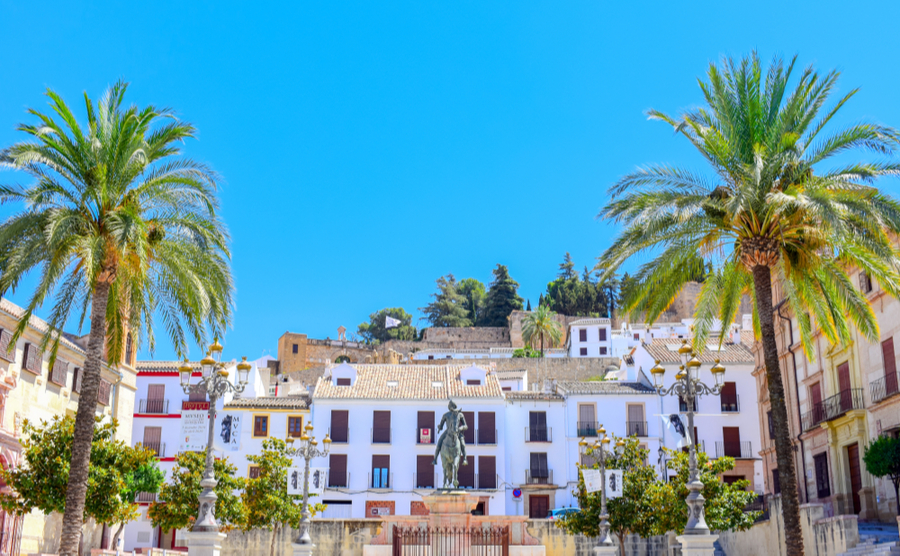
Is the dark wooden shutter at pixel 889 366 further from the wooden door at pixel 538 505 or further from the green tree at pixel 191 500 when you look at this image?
the green tree at pixel 191 500

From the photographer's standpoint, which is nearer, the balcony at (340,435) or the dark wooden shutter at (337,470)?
the dark wooden shutter at (337,470)

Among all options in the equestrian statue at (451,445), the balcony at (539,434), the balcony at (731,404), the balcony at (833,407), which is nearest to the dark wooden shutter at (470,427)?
the balcony at (539,434)

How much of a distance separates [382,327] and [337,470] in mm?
66494

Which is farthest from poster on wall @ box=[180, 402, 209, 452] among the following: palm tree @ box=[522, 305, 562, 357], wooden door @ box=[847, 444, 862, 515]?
palm tree @ box=[522, 305, 562, 357]

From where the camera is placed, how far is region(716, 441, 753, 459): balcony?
4372 centimetres

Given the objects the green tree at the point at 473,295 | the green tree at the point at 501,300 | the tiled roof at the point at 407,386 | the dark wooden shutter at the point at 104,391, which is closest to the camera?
the dark wooden shutter at the point at 104,391

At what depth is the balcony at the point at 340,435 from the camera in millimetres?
43594

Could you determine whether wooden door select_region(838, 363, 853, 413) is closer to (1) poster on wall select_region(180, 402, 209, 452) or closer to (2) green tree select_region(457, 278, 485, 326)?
(1) poster on wall select_region(180, 402, 209, 452)

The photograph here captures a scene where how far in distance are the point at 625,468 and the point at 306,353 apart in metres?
66.3

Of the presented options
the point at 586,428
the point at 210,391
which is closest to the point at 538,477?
the point at 586,428

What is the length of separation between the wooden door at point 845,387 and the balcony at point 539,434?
18.1m

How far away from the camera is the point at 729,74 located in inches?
728

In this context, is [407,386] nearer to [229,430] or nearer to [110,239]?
[229,430]

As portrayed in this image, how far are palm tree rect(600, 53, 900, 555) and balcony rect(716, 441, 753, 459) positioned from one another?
26.4m
